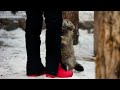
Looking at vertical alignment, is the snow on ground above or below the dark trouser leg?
below

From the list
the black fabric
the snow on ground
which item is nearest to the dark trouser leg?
the black fabric

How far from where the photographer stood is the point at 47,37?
2836 millimetres

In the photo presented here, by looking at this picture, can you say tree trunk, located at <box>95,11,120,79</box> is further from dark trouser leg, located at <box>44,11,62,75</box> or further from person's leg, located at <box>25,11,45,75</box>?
person's leg, located at <box>25,11,45,75</box>

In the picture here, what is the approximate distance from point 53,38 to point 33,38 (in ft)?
0.62

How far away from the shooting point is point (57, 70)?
2932 mm

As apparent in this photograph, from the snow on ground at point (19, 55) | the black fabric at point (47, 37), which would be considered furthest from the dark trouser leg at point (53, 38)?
the snow on ground at point (19, 55)

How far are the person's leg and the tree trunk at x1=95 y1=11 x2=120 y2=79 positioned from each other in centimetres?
84

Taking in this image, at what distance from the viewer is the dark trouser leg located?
2.76 meters

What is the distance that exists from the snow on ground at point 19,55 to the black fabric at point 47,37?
183mm

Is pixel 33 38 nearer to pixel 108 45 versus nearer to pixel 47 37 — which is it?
pixel 47 37

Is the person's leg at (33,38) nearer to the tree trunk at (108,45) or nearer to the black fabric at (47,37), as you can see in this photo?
the black fabric at (47,37)
